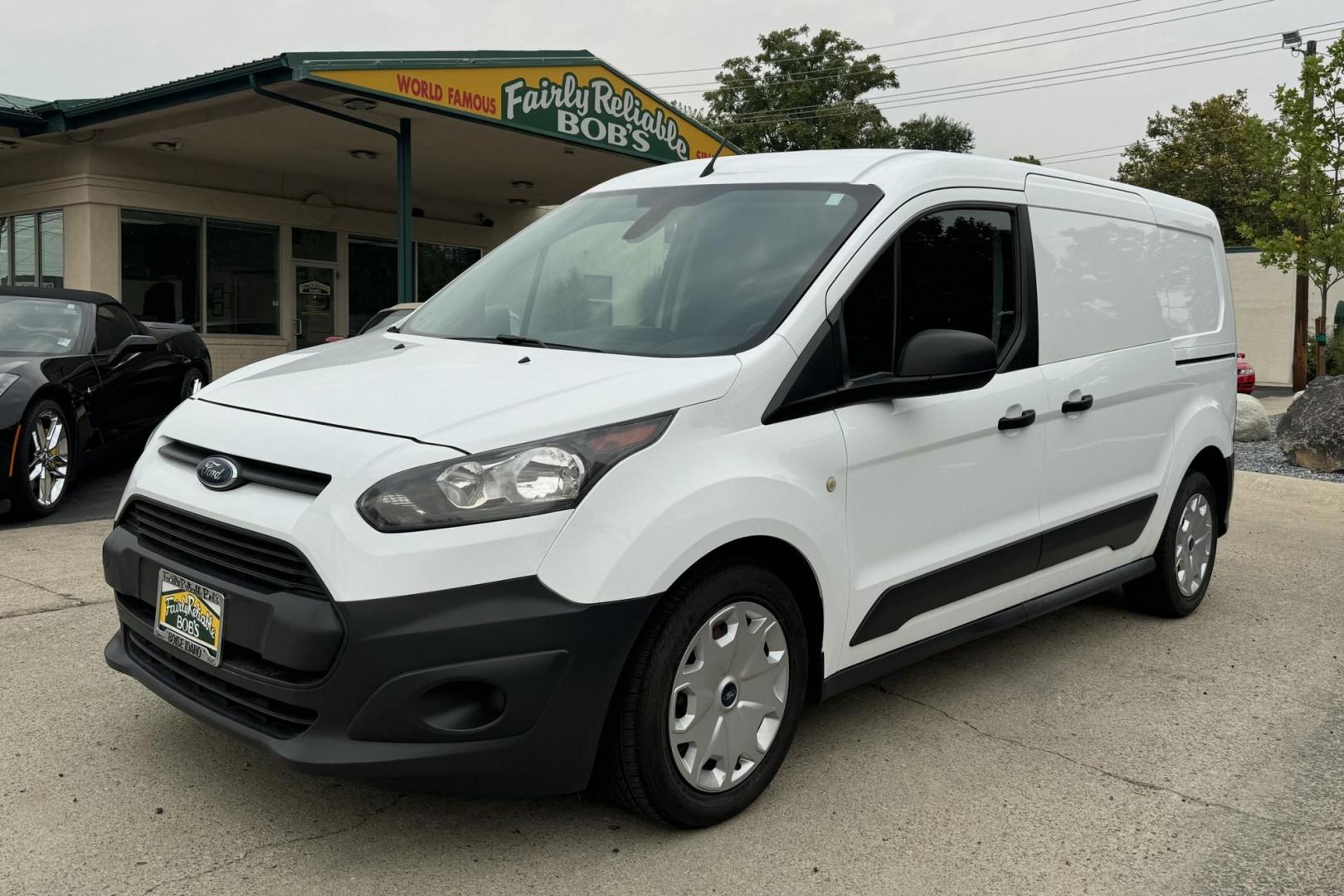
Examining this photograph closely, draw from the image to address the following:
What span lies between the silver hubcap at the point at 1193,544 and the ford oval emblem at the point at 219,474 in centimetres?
417

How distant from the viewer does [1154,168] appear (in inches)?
1800

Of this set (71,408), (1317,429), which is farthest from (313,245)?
(1317,429)

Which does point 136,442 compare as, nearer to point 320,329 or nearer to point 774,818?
point 774,818

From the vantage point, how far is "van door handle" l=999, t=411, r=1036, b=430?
4.01m

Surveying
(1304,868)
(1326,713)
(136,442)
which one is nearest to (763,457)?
(1304,868)

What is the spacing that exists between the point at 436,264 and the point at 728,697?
19.7 meters

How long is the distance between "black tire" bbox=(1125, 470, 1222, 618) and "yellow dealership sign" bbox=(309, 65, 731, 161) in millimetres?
9413

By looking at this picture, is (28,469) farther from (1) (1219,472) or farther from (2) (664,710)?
(1) (1219,472)

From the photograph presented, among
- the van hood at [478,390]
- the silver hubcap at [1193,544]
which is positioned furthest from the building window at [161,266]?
the silver hubcap at [1193,544]

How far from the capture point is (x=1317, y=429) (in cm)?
1052

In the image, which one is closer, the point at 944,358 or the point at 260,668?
the point at 260,668

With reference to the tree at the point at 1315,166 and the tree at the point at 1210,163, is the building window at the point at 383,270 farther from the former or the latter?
the tree at the point at 1210,163

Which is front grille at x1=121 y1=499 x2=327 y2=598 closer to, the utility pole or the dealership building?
the dealership building

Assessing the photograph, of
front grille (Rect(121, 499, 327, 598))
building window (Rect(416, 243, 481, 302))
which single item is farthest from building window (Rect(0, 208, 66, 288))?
front grille (Rect(121, 499, 327, 598))
